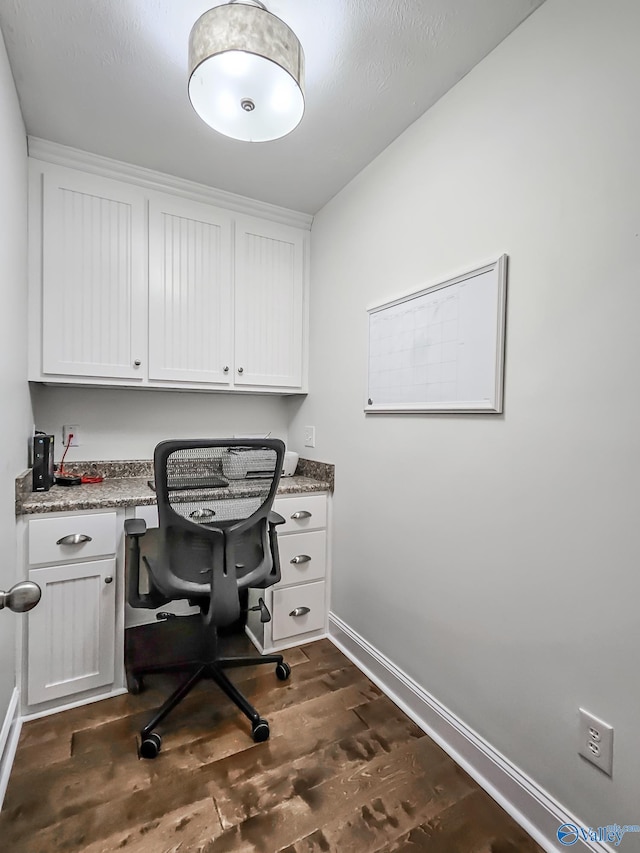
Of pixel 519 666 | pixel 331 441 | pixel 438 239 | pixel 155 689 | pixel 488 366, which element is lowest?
pixel 155 689

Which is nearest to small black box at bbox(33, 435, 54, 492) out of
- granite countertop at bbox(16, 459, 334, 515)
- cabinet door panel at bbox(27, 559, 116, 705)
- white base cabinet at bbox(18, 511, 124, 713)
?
granite countertop at bbox(16, 459, 334, 515)

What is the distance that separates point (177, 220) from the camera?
2123 mm

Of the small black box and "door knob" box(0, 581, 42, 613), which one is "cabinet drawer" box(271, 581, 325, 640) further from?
"door knob" box(0, 581, 42, 613)

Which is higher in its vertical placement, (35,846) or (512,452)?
(512,452)

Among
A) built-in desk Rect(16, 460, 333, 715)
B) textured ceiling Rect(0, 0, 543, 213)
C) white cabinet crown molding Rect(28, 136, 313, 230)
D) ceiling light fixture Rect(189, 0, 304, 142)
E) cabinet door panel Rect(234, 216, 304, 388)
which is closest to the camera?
ceiling light fixture Rect(189, 0, 304, 142)

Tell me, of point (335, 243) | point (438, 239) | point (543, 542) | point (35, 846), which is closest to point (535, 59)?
point (438, 239)

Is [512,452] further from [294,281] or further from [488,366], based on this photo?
[294,281]

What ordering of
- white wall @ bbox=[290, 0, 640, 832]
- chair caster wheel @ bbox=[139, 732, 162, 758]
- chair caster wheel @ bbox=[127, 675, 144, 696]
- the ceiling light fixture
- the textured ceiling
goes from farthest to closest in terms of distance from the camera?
chair caster wheel @ bbox=[127, 675, 144, 696] → chair caster wheel @ bbox=[139, 732, 162, 758] → the textured ceiling → the ceiling light fixture → white wall @ bbox=[290, 0, 640, 832]

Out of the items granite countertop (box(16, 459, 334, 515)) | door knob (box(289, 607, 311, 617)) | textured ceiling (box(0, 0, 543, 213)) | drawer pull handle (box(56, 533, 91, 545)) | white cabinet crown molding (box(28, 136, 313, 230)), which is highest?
textured ceiling (box(0, 0, 543, 213))

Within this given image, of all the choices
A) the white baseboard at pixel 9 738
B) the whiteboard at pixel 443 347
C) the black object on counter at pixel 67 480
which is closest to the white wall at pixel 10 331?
the white baseboard at pixel 9 738

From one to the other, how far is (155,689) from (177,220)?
2293 millimetres

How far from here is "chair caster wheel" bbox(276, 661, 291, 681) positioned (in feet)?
5.93

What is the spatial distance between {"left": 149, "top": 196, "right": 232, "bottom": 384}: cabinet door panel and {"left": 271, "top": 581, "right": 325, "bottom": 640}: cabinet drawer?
123 centimetres

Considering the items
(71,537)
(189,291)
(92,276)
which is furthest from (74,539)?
(189,291)
